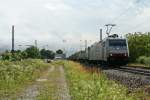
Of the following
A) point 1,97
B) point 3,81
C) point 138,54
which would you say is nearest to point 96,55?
point 138,54

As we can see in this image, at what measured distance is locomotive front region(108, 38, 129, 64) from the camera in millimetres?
49375

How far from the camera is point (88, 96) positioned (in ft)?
47.4

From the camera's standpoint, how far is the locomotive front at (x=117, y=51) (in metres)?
49.4

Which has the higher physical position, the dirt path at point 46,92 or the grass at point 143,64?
the grass at point 143,64

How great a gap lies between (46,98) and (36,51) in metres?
107

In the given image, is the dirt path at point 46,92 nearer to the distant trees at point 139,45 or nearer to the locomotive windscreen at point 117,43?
the locomotive windscreen at point 117,43

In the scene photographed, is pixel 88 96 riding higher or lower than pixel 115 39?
lower

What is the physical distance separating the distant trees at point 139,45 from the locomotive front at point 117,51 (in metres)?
25.1

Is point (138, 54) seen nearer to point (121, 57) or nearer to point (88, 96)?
point (121, 57)

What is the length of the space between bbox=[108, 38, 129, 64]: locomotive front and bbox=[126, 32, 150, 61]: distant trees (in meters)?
25.1

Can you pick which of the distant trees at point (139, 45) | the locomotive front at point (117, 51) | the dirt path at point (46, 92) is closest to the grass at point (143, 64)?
the locomotive front at point (117, 51)

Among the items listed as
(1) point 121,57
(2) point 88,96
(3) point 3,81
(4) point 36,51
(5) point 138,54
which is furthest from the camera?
(4) point 36,51

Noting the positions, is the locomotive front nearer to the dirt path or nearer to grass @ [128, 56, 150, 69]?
grass @ [128, 56, 150, 69]

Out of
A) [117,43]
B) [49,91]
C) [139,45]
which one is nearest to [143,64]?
[117,43]
